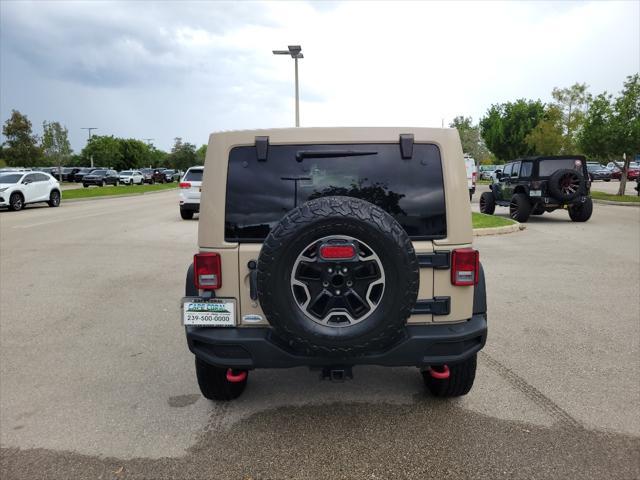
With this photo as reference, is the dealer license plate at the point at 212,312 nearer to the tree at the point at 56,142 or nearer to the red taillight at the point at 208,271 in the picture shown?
the red taillight at the point at 208,271

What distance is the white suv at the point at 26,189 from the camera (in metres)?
20.0

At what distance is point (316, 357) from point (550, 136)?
143ft

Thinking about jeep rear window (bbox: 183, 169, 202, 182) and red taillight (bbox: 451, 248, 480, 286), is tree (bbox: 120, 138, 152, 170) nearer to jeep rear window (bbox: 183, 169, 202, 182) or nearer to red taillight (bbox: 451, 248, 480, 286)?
jeep rear window (bbox: 183, 169, 202, 182)

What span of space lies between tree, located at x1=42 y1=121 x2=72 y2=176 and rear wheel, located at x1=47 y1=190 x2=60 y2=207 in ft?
117

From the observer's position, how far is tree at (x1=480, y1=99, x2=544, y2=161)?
54500 millimetres

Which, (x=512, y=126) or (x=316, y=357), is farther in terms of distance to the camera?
(x=512, y=126)

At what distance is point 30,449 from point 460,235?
2885 millimetres

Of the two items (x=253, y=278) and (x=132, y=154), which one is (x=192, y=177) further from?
(x=132, y=154)

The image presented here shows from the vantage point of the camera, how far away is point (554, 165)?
46.4 feet

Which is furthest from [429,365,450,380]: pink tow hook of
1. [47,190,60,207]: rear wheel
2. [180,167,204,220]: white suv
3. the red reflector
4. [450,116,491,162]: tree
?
[450,116,491,162]: tree

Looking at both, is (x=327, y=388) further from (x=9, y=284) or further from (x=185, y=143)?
Result: (x=185, y=143)

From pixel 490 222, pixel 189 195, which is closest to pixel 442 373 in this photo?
pixel 490 222

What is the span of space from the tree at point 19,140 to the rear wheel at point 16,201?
30.5m

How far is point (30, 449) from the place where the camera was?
2.97 m
